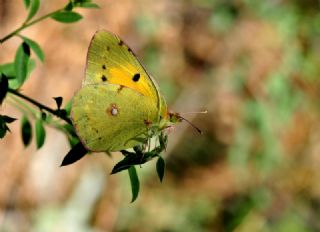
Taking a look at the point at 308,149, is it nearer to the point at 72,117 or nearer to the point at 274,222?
the point at 274,222

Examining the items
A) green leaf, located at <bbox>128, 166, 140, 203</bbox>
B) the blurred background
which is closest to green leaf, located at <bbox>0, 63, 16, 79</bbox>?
green leaf, located at <bbox>128, 166, 140, 203</bbox>

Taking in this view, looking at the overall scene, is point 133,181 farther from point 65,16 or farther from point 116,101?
point 65,16

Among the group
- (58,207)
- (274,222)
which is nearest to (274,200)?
(274,222)

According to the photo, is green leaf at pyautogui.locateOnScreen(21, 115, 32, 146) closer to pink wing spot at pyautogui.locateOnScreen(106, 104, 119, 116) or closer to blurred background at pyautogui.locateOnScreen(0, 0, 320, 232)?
pink wing spot at pyautogui.locateOnScreen(106, 104, 119, 116)

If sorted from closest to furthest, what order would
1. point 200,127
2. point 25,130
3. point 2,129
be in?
point 2,129 < point 25,130 < point 200,127


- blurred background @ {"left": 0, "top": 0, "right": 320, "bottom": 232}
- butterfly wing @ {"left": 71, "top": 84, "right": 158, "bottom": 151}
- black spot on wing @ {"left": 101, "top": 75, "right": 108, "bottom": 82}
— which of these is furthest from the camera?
blurred background @ {"left": 0, "top": 0, "right": 320, "bottom": 232}

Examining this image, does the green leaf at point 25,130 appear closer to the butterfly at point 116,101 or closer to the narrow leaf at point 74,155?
the butterfly at point 116,101

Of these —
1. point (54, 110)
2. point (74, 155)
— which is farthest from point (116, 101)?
point (74, 155)
